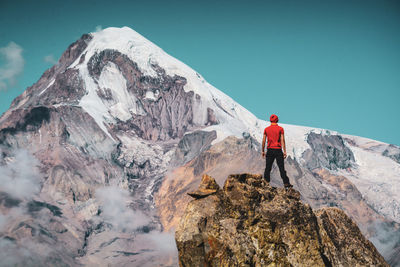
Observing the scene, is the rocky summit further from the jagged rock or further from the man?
the man

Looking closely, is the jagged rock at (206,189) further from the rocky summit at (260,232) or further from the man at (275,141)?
the man at (275,141)

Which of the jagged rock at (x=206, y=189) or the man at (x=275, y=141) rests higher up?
the man at (x=275, y=141)

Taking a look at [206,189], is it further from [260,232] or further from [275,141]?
[275,141]

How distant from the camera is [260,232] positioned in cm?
1795

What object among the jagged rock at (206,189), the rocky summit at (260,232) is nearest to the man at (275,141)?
the rocky summit at (260,232)

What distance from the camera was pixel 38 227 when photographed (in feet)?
611

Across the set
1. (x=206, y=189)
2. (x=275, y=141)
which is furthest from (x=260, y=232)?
(x=275, y=141)

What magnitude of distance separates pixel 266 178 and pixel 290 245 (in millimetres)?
3772

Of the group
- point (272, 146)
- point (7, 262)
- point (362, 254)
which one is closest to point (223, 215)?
point (272, 146)

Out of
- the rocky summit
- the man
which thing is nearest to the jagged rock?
the rocky summit

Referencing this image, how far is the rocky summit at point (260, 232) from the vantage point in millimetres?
17516

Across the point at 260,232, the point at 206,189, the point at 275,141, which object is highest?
the point at 275,141

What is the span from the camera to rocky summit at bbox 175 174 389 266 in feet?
57.5

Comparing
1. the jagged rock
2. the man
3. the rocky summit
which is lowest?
the rocky summit
